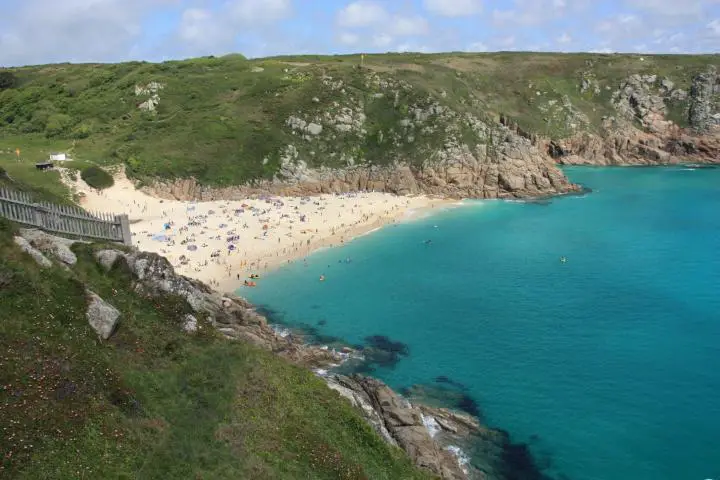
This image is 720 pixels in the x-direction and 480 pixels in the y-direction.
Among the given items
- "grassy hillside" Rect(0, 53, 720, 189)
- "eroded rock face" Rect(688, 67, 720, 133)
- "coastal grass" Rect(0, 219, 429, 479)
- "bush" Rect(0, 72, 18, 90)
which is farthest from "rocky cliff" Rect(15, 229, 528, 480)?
"eroded rock face" Rect(688, 67, 720, 133)

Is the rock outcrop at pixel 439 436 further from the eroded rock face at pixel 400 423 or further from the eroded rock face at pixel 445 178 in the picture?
the eroded rock face at pixel 445 178

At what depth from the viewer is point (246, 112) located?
109 metres

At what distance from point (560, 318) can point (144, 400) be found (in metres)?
37.9

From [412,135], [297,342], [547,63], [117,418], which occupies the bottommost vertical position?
[297,342]

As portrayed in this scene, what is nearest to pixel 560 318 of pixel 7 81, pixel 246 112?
pixel 246 112

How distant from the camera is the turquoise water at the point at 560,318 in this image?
3123cm

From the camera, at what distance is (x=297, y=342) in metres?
43.5

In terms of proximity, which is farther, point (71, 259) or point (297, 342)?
point (297, 342)

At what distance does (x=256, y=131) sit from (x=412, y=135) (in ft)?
105

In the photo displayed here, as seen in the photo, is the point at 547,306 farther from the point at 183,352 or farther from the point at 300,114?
the point at 300,114

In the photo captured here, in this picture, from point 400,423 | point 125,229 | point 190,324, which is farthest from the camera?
point 125,229

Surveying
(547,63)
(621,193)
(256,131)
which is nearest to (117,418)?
(256,131)

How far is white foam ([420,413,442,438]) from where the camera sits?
1242 inches

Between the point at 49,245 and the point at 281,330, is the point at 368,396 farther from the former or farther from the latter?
the point at 49,245
